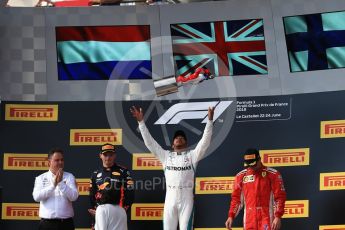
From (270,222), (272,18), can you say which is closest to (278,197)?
(270,222)

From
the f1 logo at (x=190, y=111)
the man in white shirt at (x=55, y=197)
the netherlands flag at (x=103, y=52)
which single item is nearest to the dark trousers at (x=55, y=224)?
the man in white shirt at (x=55, y=197)

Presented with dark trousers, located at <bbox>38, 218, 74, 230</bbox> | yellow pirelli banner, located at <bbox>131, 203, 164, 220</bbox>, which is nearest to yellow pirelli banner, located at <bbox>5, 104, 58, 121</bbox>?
→ yellow pirelli banner, located at <bbox>131, 203, 164, 220</bbox>

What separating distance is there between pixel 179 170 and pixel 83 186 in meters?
1.48

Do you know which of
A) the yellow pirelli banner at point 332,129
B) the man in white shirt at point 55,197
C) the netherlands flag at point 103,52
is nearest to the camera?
the man in white shirt at point 55,197

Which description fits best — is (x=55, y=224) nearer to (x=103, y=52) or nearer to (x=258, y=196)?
(x=258, y=196)

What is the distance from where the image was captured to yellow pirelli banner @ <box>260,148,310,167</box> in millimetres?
9258

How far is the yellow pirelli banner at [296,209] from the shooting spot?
→ 9.14 metres

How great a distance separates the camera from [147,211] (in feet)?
31.1

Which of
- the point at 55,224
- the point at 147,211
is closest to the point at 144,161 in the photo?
the point at 147,211

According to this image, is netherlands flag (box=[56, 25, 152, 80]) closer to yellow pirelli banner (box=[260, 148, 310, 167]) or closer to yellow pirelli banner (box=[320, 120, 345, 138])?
yellow pirelli banner (box=[260, 148, 310, 167])

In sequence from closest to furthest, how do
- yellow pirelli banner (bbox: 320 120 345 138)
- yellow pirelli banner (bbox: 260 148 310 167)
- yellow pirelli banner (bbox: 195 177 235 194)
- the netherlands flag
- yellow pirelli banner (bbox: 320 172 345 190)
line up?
yellow pirelli banner (bbox: 320 172 345 190) < yellow pirelli banner (bbox: 320 120 345 138) < yellow pirelli banner (bbox: 260 148 310 167) < yellow pirelli banner (bbox: 195 177 235 194) < the netherlands flag

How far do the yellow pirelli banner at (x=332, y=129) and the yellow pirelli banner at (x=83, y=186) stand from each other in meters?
2.97

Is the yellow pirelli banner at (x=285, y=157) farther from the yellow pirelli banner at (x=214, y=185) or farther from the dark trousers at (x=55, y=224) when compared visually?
the dark trousers at (x=55, y=224)

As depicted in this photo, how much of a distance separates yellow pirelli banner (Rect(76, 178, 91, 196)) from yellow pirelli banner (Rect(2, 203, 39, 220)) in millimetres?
567
